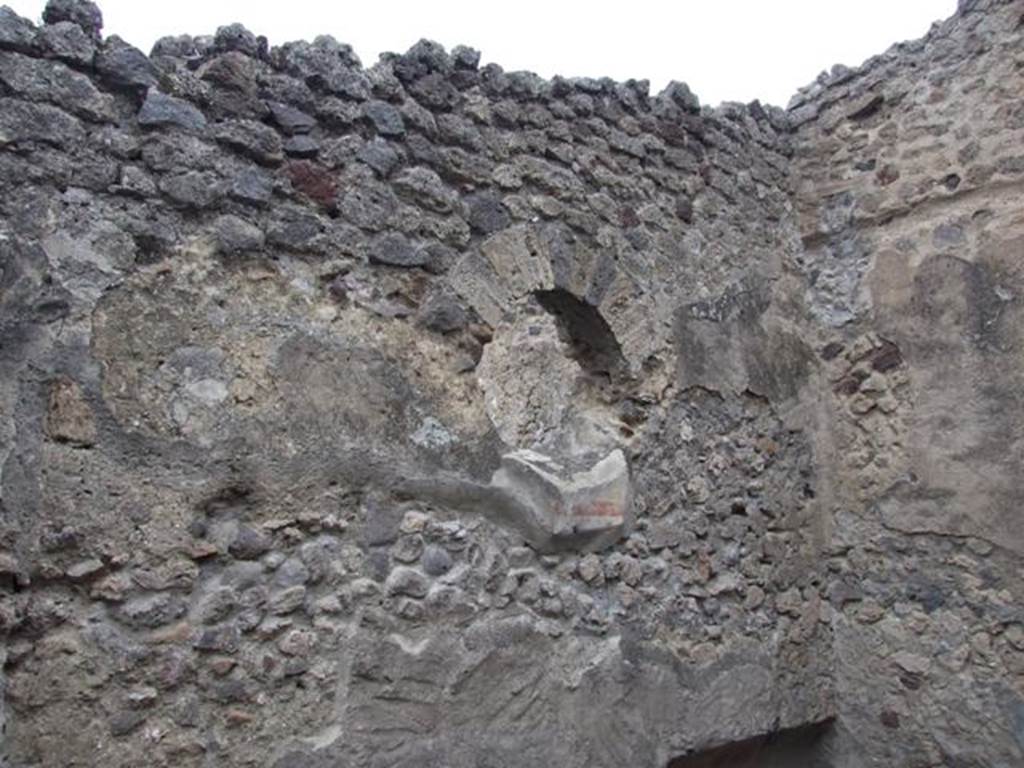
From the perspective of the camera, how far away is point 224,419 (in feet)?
7.55

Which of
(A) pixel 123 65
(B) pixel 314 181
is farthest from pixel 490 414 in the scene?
(A) pixel 123 65

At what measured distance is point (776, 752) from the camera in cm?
367

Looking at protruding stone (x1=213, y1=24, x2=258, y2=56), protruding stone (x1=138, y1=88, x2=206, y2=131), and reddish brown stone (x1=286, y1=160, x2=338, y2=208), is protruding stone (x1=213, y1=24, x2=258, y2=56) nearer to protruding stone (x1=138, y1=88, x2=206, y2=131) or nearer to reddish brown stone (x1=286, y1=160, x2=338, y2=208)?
protruding stone (x1=138, y1=88, x2=206, y2=131)

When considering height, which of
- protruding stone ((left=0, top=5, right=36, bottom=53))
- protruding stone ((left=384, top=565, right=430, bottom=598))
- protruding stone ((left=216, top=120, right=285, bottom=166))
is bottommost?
protruding stone ((left=384, top=565, right=430, bottom=598))

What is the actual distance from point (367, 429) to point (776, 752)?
2.25m

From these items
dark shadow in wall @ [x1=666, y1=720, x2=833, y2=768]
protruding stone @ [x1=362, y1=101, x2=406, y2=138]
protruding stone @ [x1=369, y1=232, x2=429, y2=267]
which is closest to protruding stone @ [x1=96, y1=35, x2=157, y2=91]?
protruding stone @ [x1=362, y1=101, x2=406, y2=138]

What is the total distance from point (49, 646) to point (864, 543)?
9.65 ft

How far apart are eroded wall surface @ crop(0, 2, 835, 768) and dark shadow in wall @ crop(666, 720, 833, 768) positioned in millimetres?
73

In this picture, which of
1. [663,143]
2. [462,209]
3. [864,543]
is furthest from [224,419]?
[864,543]

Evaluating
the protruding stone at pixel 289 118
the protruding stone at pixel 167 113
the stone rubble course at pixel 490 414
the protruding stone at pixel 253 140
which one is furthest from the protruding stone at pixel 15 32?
the protruding stone at pixel 289 118

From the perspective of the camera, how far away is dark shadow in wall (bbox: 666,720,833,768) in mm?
3330

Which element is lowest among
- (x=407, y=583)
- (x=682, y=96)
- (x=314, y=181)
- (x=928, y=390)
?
(x=407, y=583)

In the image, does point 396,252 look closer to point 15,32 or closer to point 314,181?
point 314,181

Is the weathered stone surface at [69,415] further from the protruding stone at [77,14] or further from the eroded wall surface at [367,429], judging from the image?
the protruding stone at [77,14]
